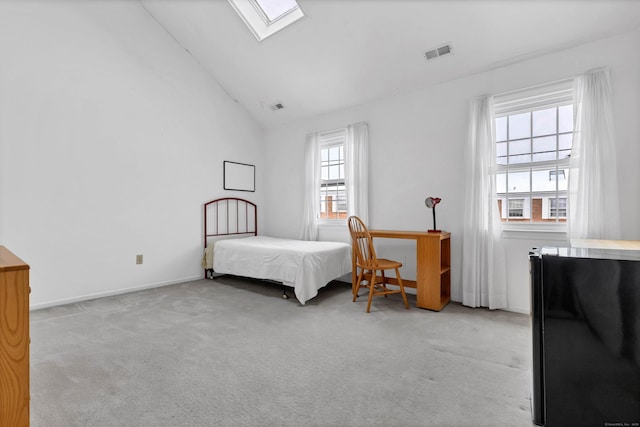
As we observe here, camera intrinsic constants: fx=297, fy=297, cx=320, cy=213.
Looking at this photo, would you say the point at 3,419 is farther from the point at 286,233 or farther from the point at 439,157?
the point at 286,233

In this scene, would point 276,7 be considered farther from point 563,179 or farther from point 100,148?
point 563,179

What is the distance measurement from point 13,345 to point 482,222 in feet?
10.8

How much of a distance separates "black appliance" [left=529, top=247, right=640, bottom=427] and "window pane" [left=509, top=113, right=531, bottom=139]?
206 centimetres

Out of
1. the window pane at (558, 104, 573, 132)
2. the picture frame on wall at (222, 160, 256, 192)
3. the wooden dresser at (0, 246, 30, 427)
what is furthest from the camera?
the picture frame on wall at (222, 160, 256, 192)

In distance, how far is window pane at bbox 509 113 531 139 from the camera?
2.89 meters

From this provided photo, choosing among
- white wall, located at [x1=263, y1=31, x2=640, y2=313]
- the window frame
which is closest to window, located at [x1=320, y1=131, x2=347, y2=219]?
the window frame

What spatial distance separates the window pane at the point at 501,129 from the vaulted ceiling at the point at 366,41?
54 cm

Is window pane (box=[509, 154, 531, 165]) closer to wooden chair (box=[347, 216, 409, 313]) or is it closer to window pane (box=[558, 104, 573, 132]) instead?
window pane (box=[558, 104, 573, 132])

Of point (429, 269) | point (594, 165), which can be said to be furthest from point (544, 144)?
point (429, 269)

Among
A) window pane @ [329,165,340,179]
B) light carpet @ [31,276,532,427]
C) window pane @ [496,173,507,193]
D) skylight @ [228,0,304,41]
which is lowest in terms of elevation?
light carpet @ [31,276,532,427]

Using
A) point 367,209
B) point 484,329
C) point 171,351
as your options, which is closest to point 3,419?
point 171,351

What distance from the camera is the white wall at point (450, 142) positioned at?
2381 millimetres

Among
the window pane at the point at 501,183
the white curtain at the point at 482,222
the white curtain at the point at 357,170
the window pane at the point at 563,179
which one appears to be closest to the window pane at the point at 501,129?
the white curtain at the point at 482,222

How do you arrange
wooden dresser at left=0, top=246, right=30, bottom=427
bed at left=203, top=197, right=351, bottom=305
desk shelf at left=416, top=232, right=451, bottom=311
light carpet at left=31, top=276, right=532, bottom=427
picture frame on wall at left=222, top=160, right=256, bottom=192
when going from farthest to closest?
1. picture frame on wall at left=222, top=160, right=256, bottom=192
2. bed at left=203, top=197, right=351, bottom=305
3. desk shelf at left=416, top=232, right=451, bottom=311
4. light carpet at left=31, top=276, right=532, bottom=427
5. wooden dresser at left=0, top=246, right=30, bottom=427
